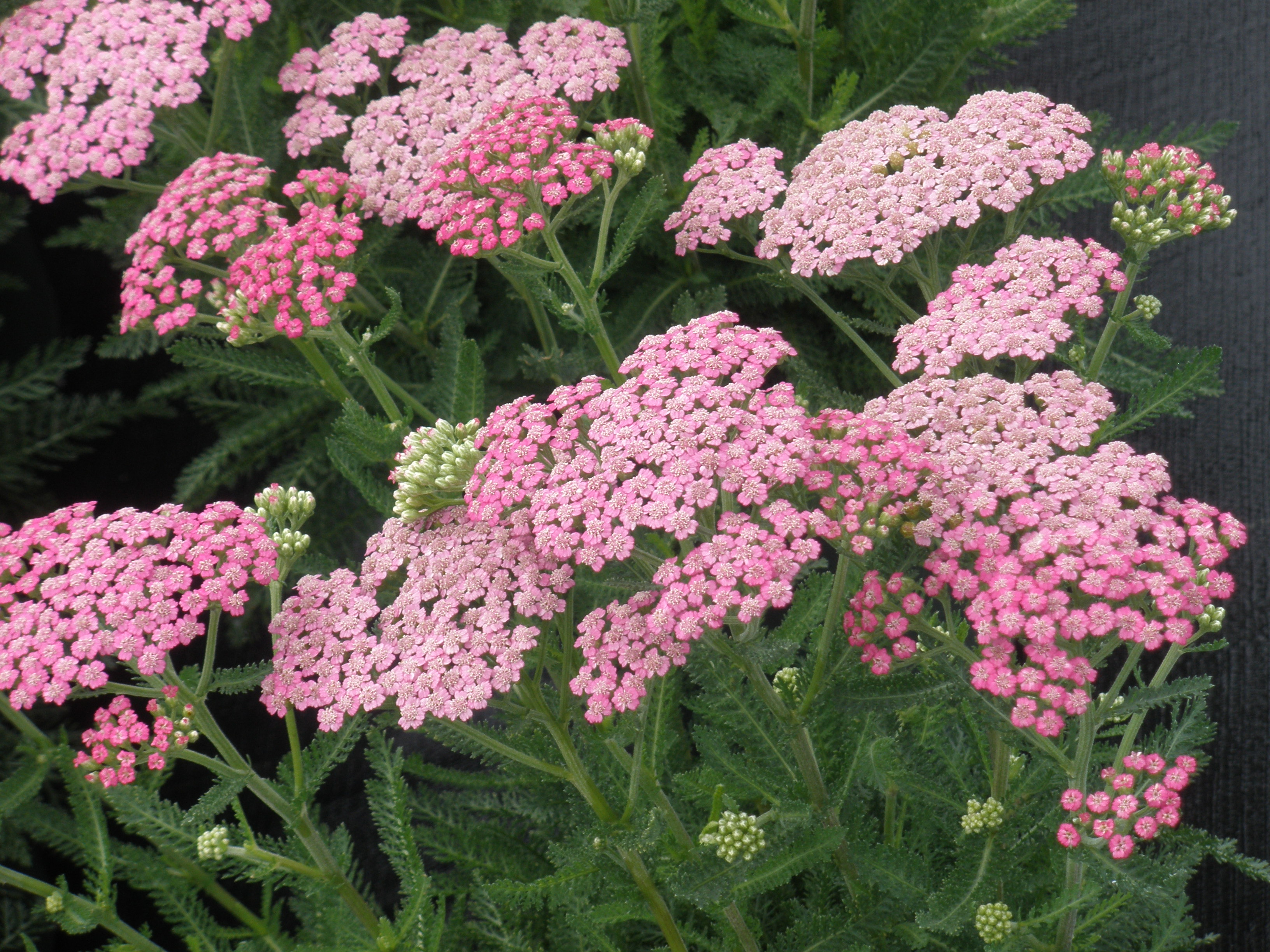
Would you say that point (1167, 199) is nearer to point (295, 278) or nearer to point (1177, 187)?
point (1177, 187)

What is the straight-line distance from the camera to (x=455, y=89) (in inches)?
60.3

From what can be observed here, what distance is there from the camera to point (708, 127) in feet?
6.15

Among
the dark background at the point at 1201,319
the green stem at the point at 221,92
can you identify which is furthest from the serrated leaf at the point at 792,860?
the green stem at the point at 221,92

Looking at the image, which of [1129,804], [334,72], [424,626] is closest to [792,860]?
[1129,804]

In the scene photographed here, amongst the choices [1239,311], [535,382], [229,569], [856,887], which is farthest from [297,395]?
[1239,311]

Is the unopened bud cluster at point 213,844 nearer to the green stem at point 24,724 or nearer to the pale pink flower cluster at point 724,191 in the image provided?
the green stem at point 24,724

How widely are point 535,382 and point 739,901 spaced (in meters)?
1.01

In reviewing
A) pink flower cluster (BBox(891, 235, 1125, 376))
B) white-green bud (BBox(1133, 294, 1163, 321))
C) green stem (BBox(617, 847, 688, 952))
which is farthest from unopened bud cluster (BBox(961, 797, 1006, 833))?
white-green bud (BBox(1133, 294, 1163, 321))

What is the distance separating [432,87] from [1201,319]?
4.62 feet

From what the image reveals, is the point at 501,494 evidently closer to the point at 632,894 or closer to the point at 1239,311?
the point at 632,894

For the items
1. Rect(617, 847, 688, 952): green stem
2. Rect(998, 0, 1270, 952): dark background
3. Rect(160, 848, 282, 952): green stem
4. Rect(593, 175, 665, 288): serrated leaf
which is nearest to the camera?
Rect(617, 847, 688, 952): green stem

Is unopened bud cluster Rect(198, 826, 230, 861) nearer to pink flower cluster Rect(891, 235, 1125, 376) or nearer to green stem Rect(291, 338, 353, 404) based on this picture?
green stem Rect(291, 338, 353, 404)

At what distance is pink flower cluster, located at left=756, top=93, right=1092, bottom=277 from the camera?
119 cm

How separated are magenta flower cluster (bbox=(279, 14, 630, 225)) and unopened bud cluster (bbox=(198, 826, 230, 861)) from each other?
0.78 m
